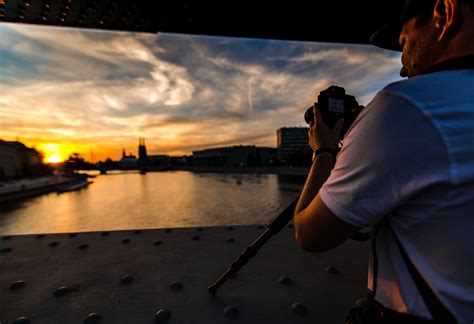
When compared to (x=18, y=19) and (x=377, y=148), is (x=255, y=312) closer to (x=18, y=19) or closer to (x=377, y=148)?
(x=377, y=148)

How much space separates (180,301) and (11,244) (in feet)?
6.67

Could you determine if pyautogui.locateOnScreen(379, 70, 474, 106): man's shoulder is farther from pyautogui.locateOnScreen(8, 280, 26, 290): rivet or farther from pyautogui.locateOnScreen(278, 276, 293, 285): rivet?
pyautogui.locateOnScreen(8, 280, 26, 290): rivet

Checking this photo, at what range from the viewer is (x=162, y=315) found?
1267 millimetres

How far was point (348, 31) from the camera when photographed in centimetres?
179

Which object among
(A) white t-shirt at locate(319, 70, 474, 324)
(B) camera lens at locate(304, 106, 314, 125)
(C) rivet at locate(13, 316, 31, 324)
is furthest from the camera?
(C) rivet at locate(13, 316, 31, 324)

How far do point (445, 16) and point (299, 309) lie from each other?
139 cm

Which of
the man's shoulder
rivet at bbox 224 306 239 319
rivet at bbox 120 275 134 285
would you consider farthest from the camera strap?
rivet at bbox 120 275 134 285

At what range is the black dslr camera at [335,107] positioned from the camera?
0.89 metres

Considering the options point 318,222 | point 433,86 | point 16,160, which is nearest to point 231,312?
point 318,222

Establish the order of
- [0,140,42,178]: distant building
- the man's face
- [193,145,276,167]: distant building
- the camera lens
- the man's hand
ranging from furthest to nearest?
[193,145,276,167]: distant building, [0,140,42,178]: distant building, the camera lens, the man's hand, the man's face

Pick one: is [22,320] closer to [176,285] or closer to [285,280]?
[176,285]

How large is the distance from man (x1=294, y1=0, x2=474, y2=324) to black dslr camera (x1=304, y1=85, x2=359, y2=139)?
11.6 inches

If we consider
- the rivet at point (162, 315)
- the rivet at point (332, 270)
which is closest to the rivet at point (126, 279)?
the rivet at point (162, 315)

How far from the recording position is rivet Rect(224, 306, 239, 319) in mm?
1270
